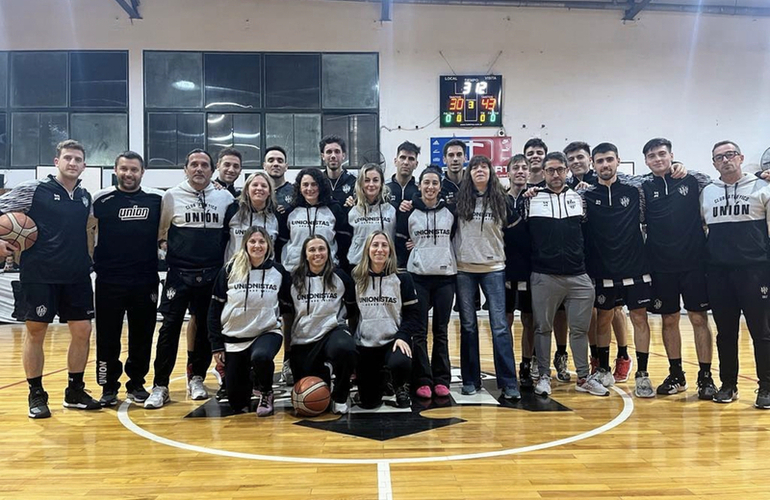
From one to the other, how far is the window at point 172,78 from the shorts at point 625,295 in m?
9.67

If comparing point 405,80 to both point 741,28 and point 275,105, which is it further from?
point 741,28

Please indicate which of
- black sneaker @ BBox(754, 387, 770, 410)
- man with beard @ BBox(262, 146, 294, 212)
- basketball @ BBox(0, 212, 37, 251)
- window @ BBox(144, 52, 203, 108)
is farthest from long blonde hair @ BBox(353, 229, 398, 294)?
window @ BBox(144, 52, 203, 108)

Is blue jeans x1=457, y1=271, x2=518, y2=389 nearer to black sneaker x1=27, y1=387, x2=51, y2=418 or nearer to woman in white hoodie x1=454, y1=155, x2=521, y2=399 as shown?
woman in white hoodie x1=454, y1=155, x2=521, y2=399

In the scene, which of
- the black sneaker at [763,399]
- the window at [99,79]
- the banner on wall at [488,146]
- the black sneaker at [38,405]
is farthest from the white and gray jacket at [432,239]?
the window at [99,79]

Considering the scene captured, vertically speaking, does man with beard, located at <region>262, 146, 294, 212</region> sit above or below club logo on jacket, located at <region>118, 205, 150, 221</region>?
above

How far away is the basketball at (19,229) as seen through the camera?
3.68m

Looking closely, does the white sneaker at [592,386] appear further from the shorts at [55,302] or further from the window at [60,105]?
the window at [60,105]

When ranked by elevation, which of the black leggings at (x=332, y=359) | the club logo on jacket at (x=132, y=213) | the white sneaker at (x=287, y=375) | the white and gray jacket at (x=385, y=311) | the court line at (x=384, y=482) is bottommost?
the white sneaker at (x=287, y=375)

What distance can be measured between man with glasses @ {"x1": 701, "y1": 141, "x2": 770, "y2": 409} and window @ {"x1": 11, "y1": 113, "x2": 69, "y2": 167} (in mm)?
11921

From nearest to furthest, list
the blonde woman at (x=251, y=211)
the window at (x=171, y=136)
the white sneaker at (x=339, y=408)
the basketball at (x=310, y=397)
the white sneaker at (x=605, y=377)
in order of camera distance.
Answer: the basketball at (x=310, y=397)
the white sneaker at (x=339, y=408)
the blonde woman at (x=251, y=211)
the white sneaker at (x=605, y=377)
the window at (x=171, y=136)

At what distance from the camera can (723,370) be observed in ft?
13.5

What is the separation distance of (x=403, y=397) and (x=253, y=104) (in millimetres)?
8891

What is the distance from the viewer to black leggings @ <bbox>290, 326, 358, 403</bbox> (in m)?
3.67

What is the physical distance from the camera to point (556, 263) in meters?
4.10
